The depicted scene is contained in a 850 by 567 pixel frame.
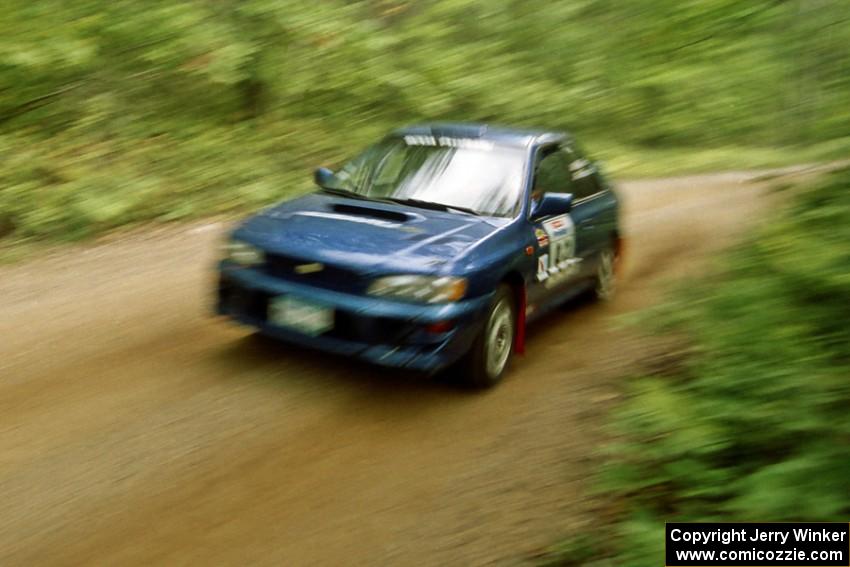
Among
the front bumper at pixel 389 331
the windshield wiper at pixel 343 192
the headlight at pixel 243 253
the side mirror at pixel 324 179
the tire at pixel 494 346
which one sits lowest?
the tire at pixel 494 346

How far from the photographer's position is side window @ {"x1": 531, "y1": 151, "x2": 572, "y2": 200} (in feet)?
21.5

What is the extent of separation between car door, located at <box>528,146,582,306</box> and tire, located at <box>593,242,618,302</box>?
63cm

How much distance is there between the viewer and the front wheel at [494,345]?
5.72 meters

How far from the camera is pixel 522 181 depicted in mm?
6391

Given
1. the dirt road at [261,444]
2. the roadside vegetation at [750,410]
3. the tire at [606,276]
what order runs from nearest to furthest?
the roadside vegetation at [750,410]
the dirt road at [261,444]
the tire at [606,276]

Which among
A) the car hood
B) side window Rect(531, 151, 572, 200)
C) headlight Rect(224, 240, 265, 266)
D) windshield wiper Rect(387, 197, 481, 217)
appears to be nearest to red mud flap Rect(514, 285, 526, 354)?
the car hood

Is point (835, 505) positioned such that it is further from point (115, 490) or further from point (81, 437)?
point (81, 437)

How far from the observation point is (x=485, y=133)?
683 cm

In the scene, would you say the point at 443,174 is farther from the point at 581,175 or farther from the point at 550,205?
the point at 581,175

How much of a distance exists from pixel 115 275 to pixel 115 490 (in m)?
4.23

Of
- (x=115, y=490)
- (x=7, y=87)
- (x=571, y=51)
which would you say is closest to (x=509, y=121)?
(x=571, y=51)

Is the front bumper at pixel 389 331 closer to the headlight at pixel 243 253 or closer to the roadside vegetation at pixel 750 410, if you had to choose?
the headlight at pixel 243 253

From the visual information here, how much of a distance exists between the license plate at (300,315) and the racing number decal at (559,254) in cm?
175

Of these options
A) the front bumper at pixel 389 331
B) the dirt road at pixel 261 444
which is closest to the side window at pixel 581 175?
the dirt road at pixel 261 444
